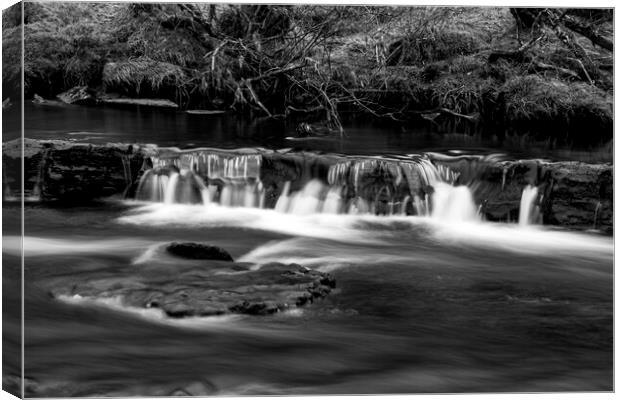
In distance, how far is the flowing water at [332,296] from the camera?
7379 mm

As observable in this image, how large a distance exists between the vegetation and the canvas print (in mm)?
15

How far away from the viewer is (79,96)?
811 centimetres

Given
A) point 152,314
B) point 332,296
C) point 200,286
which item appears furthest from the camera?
point 332,296

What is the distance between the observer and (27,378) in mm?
7340

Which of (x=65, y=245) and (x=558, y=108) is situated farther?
(x=558, y=108)

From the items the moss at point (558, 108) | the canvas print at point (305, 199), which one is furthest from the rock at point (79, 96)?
the moss at point (558, 108)

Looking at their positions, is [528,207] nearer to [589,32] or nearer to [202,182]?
[589,32]

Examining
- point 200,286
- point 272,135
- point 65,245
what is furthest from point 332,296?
A: point 65,245

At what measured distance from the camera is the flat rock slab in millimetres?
7473

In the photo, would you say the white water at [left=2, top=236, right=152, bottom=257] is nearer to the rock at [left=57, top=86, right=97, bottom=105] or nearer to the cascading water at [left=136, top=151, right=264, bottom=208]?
the cascading water at [left=136, top=151, right=264, bottom=208]

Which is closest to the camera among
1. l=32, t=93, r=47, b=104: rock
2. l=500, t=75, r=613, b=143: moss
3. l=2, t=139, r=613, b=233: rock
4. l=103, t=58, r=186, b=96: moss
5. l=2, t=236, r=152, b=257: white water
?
l=2, t=236, r=152, b=257: white water

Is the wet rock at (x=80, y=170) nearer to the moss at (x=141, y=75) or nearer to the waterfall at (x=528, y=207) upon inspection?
the moss at (x=141, y=75)

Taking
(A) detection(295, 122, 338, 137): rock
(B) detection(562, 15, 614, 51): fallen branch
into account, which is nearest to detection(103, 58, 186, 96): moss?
(A) detection(295, 122, 338, 137): rock

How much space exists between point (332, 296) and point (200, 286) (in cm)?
82
